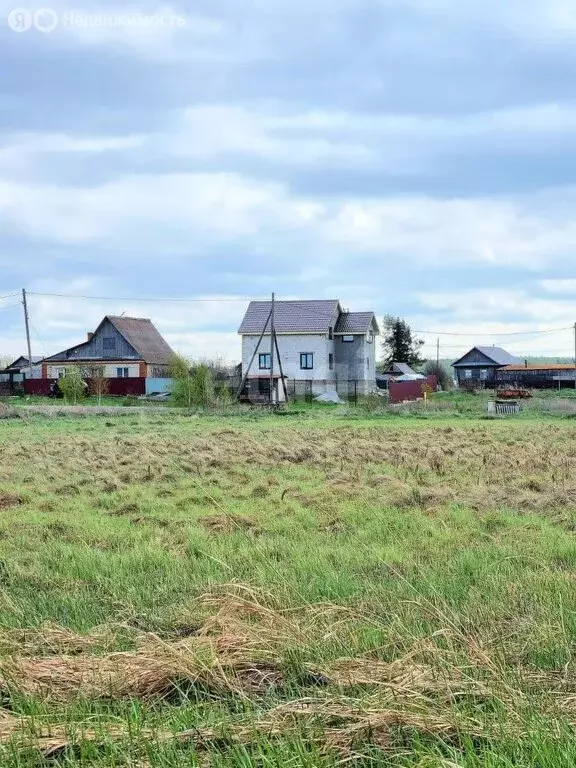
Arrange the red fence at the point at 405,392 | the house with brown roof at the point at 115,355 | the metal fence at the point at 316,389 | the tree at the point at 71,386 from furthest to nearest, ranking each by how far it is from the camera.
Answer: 1. the house with brown roof at the point at 115,355
2. the metal fence at the point at 316,389
3. the red fence at the point at 405,392
4. the tree at the point at 71,386

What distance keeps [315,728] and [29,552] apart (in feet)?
17.5

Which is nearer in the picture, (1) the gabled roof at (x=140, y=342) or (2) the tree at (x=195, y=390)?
(2) the tree at (x=195, y=390)

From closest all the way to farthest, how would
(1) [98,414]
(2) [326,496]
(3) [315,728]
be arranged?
(3) [315,728] → (2) [326,496] → (1) [98,414]

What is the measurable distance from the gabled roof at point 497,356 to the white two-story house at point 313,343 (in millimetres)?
35704

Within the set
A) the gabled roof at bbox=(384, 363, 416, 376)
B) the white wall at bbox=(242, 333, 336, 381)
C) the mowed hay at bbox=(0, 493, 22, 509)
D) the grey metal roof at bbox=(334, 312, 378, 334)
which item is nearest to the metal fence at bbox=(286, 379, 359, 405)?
the white wall at bbox=(242, 333, 336, 381)

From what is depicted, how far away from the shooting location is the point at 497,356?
9744 centimetres

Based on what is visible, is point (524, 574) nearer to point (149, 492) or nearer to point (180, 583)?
point (180, 583)

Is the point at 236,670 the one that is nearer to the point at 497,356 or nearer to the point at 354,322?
the point at 354,322

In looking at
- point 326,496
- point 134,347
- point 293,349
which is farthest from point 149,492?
point 134,347

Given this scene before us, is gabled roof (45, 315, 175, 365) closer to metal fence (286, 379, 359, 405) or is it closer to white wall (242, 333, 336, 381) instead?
white wall (242, 333, 336, 381)

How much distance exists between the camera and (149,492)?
1271 centimetres

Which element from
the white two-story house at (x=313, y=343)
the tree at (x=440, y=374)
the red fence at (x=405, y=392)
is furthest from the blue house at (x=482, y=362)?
the red fence at (x=405, y=392)

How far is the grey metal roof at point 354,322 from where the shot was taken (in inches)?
2506

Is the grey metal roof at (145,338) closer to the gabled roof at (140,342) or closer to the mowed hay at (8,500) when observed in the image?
the gabled roof at (140,342)
